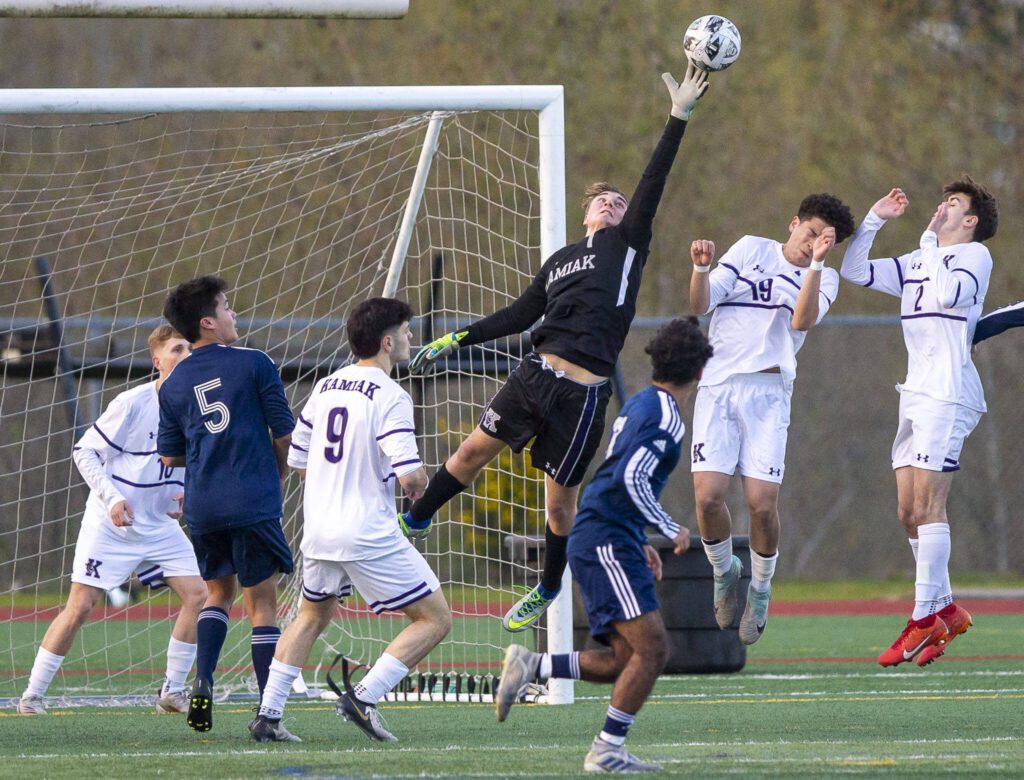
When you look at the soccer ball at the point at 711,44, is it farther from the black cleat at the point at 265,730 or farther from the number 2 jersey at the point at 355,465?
the black cleat at the point at 265,730

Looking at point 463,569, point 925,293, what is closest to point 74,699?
point 463,569

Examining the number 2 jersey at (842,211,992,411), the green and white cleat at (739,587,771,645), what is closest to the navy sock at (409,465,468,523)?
the green and white cleat at (739,587,771,645)

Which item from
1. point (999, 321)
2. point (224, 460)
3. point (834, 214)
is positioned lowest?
point (224, 460)

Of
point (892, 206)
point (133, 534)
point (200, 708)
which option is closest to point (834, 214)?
point (892, 206)

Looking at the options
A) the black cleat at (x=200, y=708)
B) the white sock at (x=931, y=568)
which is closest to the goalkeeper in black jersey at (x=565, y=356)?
the black cleat at (x=200, y=708)

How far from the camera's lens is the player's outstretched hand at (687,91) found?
764cm

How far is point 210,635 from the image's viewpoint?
7.34m

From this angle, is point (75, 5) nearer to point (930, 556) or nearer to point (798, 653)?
point (930, 556)

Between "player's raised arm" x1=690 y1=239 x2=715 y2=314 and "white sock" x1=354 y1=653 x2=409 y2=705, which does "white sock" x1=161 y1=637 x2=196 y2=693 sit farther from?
"player's raised arm" x1=690 y1=239 x2=715 y2=314

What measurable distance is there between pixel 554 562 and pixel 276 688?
1886 millimetres

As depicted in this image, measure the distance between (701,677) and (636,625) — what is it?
5029mm

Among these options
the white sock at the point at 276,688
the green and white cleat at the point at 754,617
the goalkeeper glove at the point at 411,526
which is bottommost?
the white sock at the point at 276,688

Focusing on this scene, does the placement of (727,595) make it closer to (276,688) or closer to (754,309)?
(754,309)

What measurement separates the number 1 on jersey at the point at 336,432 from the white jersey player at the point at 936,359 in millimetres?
3326
